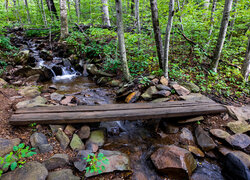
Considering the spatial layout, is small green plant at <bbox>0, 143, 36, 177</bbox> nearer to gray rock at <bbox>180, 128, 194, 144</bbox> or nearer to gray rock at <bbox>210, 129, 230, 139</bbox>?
A: gray rock at <bbox>180, 128, 194, 144</bbox>

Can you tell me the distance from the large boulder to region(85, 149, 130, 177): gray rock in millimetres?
617

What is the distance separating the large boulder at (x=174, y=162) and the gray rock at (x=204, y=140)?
1.90 feet

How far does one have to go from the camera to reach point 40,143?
2.77 metres

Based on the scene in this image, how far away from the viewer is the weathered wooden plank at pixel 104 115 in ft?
9.96

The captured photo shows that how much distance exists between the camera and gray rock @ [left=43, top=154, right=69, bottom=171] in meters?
2.42

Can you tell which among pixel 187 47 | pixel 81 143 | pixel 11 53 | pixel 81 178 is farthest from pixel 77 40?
pixel 81 178

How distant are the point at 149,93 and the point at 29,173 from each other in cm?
381

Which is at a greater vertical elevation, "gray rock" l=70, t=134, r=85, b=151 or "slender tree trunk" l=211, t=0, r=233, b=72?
"slender tree trunk" l=211, t=0, r=233, b=72

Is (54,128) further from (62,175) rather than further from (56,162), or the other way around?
(62,175)

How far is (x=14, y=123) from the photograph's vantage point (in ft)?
9.58

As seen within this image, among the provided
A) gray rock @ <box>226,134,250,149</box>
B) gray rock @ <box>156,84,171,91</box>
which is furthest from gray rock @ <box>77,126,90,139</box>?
gray rock @ <box>226,134,250,149</box>

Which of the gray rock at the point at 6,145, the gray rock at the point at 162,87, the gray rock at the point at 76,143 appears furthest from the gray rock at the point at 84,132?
the gray rock at the point at 162,87

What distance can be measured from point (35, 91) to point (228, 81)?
25.8 feet

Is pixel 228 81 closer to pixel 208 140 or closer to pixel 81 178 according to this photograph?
pixel 208 140
